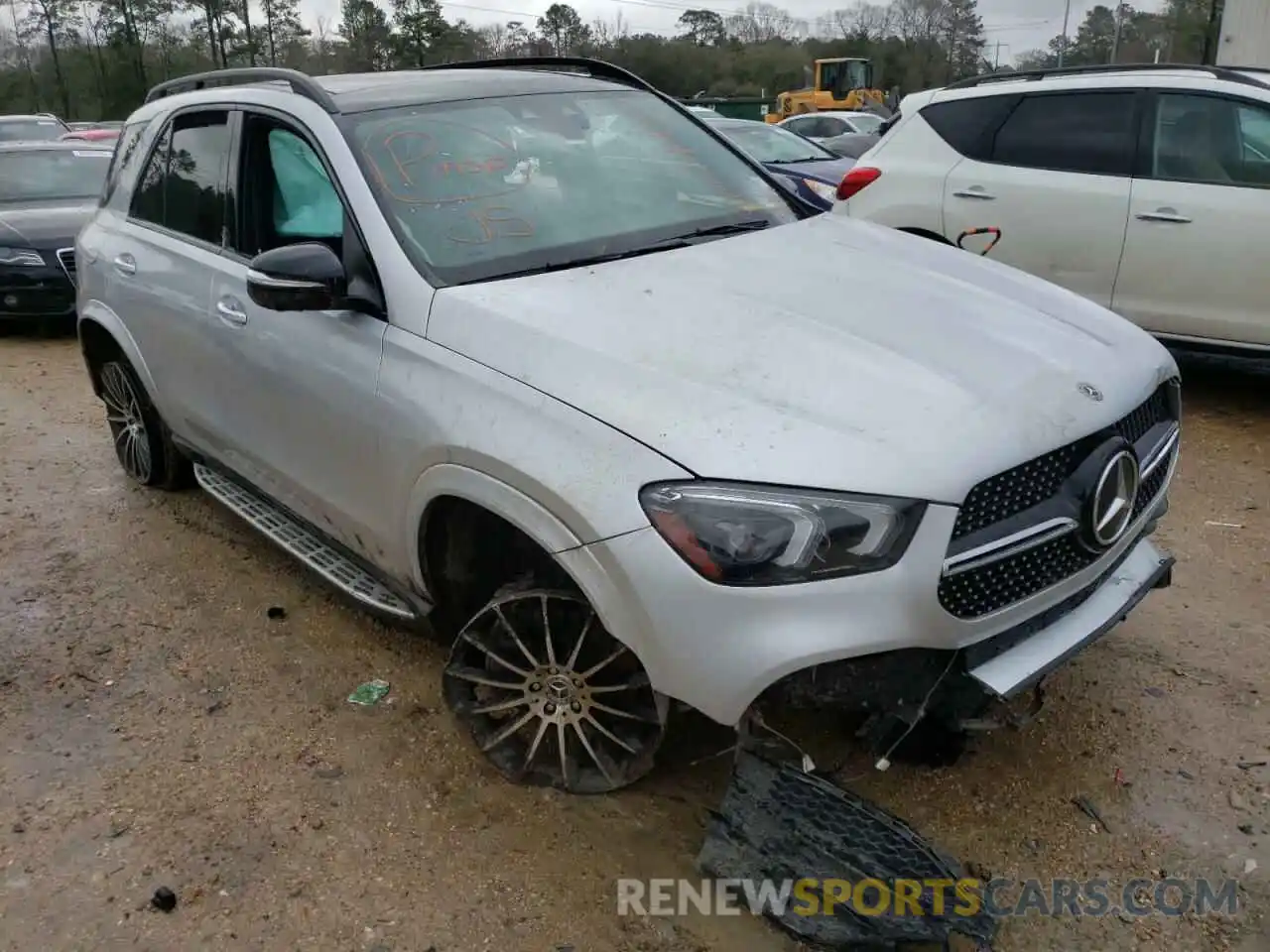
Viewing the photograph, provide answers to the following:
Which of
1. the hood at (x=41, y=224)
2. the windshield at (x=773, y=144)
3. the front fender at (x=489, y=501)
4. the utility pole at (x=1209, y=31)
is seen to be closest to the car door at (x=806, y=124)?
the windshield at (x=773, y=144)

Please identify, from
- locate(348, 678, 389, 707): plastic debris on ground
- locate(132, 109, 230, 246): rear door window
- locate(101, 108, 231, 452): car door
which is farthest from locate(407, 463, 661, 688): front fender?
locate(132, 109, 230, 246): rear door window

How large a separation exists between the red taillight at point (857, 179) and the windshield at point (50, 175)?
22.0 feet

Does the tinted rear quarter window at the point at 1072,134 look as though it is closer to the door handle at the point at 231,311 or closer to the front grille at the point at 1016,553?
the front grille at the point at 1016,553

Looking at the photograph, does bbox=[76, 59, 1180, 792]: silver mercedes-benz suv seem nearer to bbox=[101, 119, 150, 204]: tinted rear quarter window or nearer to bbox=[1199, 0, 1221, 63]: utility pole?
bbox=[101, 119, 150, 204]: tinted rear quarter window

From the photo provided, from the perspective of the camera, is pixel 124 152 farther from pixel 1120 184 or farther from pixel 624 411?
pixel 1120 184

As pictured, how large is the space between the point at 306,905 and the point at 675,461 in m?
1.39

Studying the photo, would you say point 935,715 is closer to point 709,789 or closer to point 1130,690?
point 709,789

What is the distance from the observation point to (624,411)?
2381mm

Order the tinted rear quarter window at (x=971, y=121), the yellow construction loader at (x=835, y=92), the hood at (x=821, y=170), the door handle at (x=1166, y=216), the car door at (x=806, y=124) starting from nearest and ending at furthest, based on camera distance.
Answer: the door handle at (x=1166, y=216) → the tinted rear quarter window at (x=971, y=121) → the hood at (x=821, y=170) → the car door at (x=806, y=124) → the yellow construction loader at (x=835, y=92)

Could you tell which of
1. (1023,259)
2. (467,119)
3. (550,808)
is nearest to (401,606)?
(550,808)

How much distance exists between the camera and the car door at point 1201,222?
539 centimetres

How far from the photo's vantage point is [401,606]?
10.6 ft

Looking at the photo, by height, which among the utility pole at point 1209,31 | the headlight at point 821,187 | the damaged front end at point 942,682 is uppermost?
the utility pole at point 1209,31

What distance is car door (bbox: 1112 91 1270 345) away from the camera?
5395 millimetres
